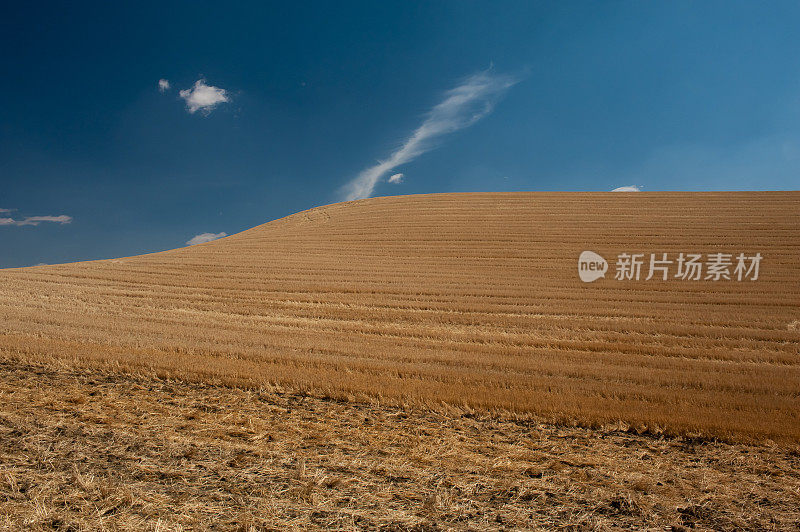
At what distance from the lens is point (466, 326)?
12.4m

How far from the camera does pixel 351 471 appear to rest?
439cm

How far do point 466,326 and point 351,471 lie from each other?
27.5 ft

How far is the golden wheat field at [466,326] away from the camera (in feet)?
22.8

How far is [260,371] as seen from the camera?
7824 mm

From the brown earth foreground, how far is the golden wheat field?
0.88 metres

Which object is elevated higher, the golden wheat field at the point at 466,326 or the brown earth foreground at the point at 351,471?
the golden wheat field at the point at 466,326

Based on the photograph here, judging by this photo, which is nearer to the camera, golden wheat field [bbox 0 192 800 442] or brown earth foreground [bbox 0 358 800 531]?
brown earth foreground [bbox 0 358 800 531]

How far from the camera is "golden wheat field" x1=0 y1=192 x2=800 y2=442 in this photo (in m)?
6.95

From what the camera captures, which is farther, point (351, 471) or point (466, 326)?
point (466, 326)

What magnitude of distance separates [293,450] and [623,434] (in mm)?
4266

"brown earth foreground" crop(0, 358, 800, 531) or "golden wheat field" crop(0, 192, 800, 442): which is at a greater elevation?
"golden wheat field" crop(0, 192, 800, 442)

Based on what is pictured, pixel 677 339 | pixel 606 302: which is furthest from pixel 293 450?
pixel 606 302

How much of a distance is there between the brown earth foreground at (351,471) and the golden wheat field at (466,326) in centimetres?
88

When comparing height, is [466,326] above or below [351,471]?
above
